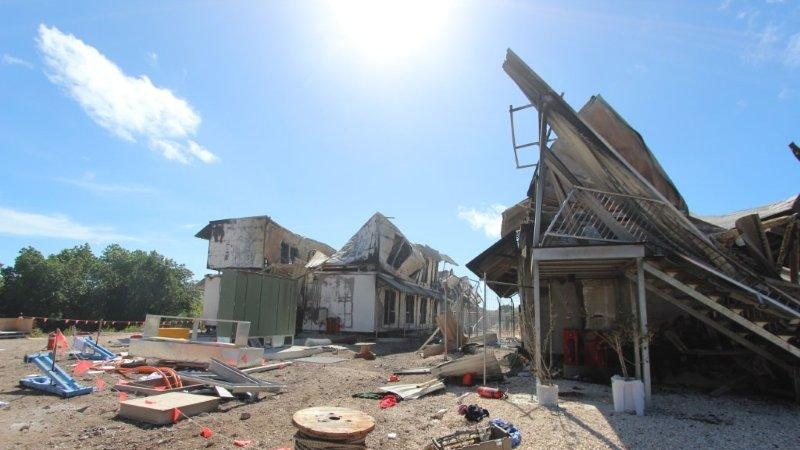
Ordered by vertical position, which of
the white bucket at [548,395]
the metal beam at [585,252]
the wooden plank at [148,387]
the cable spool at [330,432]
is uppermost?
the metal beam at [585,252]

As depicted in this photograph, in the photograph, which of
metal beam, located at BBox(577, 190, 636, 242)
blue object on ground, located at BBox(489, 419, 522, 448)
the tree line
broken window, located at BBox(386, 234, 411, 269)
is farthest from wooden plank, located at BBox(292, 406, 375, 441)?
the tree line

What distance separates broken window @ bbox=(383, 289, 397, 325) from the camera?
24.8 metres

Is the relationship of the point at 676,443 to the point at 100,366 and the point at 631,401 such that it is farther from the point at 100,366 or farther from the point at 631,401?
the point at 100,366

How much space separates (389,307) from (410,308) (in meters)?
3.92

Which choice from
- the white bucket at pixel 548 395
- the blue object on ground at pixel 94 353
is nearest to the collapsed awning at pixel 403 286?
the blue object on ground at pixel 94 353

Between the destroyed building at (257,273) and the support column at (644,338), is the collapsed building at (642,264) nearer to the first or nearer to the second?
the support column at (644,338)

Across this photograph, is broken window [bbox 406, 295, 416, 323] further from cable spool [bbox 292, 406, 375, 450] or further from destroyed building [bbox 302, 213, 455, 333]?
cable spool [bbox 292, 406, 375, 450]

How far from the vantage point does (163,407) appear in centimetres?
605

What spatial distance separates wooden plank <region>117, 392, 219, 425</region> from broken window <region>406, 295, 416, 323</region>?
22.0 meters

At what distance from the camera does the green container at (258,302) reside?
14336mm

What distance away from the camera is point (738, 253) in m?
9.26

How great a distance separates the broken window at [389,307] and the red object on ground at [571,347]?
1431 cm

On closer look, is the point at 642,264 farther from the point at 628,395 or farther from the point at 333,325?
the point at 333,325

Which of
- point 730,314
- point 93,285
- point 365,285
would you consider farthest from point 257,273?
point 93,285
